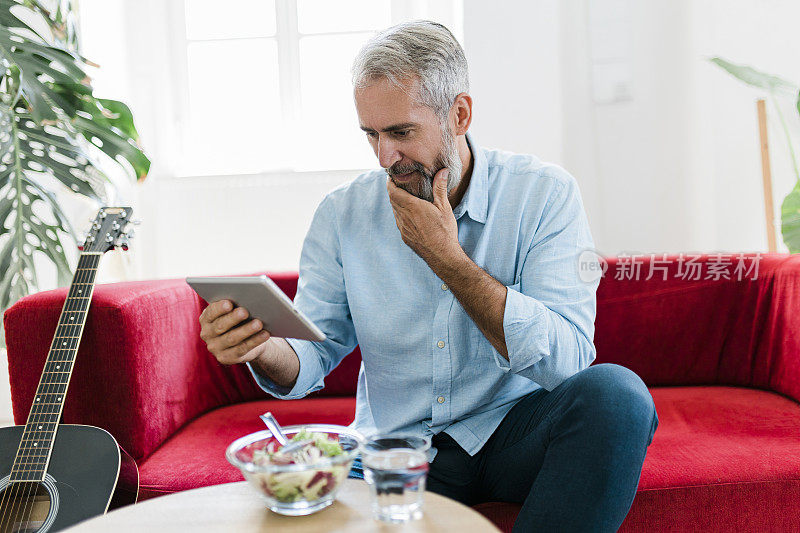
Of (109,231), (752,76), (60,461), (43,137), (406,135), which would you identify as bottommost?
(60,461)

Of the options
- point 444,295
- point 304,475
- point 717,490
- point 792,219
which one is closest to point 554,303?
point 444,295

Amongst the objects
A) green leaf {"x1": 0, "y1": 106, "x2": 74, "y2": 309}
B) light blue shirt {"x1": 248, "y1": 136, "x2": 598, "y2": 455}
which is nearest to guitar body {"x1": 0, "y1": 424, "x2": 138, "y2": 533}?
light blue shirt {"x1": 248, "y1": 136, "x2": 598, "y2": 455}

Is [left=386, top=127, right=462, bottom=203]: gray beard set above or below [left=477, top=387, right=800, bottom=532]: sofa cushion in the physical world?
above

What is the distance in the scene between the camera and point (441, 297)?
127 cm

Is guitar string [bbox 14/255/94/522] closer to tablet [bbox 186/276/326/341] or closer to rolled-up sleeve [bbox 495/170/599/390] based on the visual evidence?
tablet [bbox 186/276/326/341]

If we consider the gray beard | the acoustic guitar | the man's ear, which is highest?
the man's ear

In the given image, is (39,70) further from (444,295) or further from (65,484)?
(444,295)

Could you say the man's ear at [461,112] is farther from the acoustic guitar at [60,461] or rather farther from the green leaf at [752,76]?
the green leaf at [752,76]

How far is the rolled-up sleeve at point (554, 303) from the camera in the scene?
108cm

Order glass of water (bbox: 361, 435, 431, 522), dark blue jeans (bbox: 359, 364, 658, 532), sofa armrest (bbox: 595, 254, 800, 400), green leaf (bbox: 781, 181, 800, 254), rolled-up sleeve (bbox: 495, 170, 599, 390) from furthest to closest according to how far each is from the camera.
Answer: green leaf (bbox: 781, 181, 800, 254), sofa armrest (bbox: 595, 254, 800, 400), rolled-up sleeve (bbox: 495, 170, 599, 390), dark blue jeans (bbox: 359, 364, 658, 532), glass of water (bbox: 361, 435, 431, 522)

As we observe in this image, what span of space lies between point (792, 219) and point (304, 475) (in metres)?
1.79

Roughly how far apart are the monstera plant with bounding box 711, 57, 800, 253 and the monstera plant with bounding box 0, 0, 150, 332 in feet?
5.85

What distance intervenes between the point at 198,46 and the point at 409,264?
185 cm

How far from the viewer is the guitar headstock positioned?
4.96 feet
